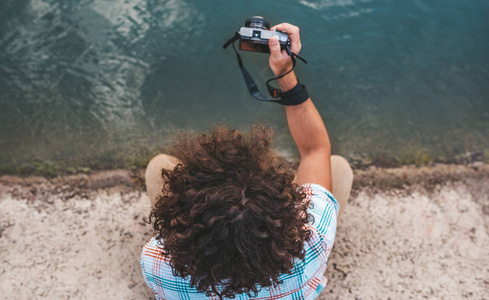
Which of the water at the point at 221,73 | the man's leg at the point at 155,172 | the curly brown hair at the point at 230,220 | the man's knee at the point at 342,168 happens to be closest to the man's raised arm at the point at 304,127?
the man's knee at the point at 342,168

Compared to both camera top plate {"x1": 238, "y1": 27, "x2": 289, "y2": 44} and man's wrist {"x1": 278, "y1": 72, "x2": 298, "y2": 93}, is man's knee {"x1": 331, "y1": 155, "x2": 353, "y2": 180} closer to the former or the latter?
man's wrist {"x1": 278, "y1": 72, "x2": 298, "y2": 93}

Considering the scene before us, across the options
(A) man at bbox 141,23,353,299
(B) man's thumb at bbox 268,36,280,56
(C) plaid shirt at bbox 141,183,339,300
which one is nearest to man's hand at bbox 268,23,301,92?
(B) man's thumb at bbox 268,36,280,56

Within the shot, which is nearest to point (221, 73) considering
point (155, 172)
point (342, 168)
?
point (155, 172)

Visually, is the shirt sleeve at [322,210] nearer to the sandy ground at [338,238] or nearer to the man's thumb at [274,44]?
the man's thumb at [274,44]

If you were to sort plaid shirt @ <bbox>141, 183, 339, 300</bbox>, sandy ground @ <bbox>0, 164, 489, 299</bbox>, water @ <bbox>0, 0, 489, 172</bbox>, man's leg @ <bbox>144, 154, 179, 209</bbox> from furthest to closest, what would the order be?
water @ <bbox>0, 0, 489, 172</bbox> → sandy ground @ <bbox>0, 164, 489, 299</bbox> → man's leg @ <bbox>144, 154, 179, 209</bbox> → plaid shirt @ <bbox>141, 183, 339, 300</bbox>

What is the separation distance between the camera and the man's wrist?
1.30 meters

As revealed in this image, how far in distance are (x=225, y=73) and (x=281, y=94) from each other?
1130mm

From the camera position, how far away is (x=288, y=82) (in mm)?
1309

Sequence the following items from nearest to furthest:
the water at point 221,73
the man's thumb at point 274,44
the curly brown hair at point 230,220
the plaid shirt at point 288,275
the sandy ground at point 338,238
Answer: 1. the curly brown hair at point 230,220
2. the plaid shirt at point 288,275
3. the man's thumb at point 274,44
4. the sandy ground at point 338,238
5. the water at point 221,73

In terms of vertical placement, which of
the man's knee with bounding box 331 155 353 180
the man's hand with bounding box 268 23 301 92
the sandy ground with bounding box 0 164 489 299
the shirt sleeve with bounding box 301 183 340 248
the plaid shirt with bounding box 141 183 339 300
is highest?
Result: the man's hand with bounding box 268 23 301 92

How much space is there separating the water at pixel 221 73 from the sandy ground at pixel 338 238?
34cm

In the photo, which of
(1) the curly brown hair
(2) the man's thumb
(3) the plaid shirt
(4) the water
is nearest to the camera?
(1) the curly brown hair

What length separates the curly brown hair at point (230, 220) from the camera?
31.3 inches

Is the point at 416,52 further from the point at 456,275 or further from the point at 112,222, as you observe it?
the point at 112,222
